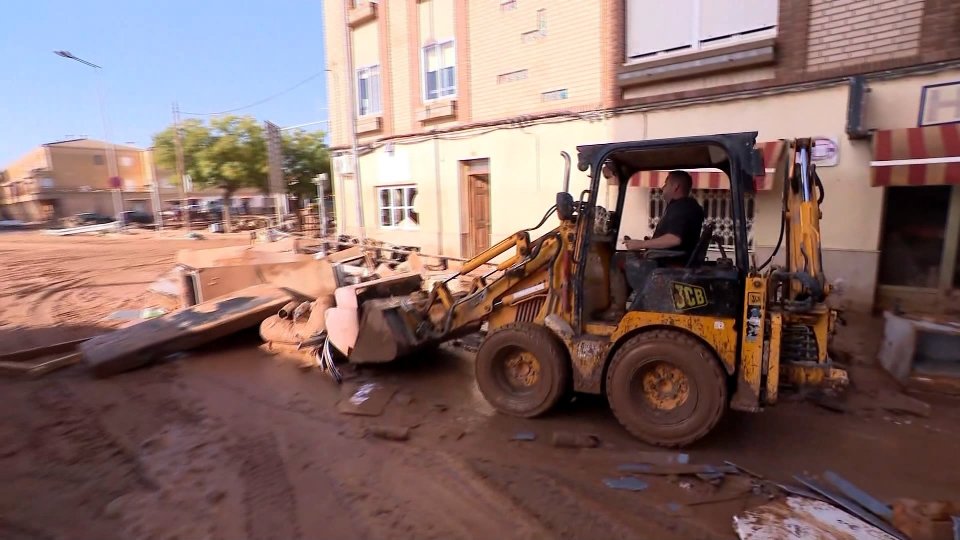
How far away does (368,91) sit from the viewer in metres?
14.8

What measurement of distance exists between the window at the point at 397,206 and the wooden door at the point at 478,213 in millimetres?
1818

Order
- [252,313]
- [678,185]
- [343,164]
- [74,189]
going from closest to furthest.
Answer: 1. [678,185]
2. [252,313]
3. [343,164]
4. [74,189]

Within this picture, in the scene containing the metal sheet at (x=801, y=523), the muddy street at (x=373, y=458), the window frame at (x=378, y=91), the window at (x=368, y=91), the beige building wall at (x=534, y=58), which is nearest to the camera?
the metal sheet at (x=801, y=523)

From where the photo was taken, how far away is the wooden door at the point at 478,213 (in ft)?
40.6

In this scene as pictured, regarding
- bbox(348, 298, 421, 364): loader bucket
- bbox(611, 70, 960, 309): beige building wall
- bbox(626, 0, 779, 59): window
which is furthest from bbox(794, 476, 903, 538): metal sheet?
bbox(626, 0, 779, 59): window

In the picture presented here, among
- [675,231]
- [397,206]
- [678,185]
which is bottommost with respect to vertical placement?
[675,231]

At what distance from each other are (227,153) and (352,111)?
50.3ft

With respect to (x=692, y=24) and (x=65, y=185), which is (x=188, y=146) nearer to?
(x=65, y=185)

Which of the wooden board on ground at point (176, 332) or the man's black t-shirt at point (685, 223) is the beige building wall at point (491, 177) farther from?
the man's black t-shirt at point (685, 223)

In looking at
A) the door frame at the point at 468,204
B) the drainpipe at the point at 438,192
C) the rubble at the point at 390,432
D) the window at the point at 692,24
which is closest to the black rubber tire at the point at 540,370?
the rubble at the point at 390,432

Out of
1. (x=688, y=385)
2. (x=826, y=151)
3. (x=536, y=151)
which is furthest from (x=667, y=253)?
(x=536, y=151)

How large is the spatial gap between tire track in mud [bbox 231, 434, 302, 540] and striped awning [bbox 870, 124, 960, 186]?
736 cm

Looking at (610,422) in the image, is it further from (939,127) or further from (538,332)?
(939,127)

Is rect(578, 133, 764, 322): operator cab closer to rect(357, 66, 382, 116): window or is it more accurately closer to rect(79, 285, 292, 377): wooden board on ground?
rect(79, 285, 292, 377): wooden board on ground
